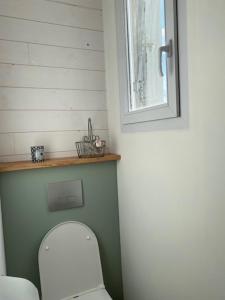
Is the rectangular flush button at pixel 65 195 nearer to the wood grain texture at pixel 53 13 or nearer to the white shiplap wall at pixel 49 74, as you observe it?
the white shiplap wall at pixel 49 74

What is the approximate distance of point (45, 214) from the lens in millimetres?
1334

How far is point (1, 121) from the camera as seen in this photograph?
1295 millimetres

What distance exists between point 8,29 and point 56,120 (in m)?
0.56

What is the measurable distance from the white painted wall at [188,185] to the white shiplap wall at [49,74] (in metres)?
0.25

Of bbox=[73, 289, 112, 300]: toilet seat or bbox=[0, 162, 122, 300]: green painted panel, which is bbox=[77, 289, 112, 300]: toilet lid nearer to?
bbox=[73, 289, 112, 300]: toilet seat

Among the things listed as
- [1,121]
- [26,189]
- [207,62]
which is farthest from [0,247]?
[207,62]

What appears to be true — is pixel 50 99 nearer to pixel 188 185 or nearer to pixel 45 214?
pixel 45 214

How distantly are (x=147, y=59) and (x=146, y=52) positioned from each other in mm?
36

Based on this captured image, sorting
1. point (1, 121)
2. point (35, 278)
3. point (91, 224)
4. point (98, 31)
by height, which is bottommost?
point (35, 278)

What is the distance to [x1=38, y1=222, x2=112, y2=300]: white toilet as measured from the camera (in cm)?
128

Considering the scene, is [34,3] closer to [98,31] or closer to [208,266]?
[98,31]

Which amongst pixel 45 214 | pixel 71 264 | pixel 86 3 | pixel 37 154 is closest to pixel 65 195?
pixel 45 214

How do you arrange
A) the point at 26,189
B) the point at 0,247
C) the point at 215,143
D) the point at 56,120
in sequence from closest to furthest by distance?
the point at 215,143
the point at 0,247
the point at 26,189
the point at 56,120

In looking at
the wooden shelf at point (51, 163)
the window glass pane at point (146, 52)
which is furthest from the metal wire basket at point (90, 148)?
the window glass pane at point (146, 52)
